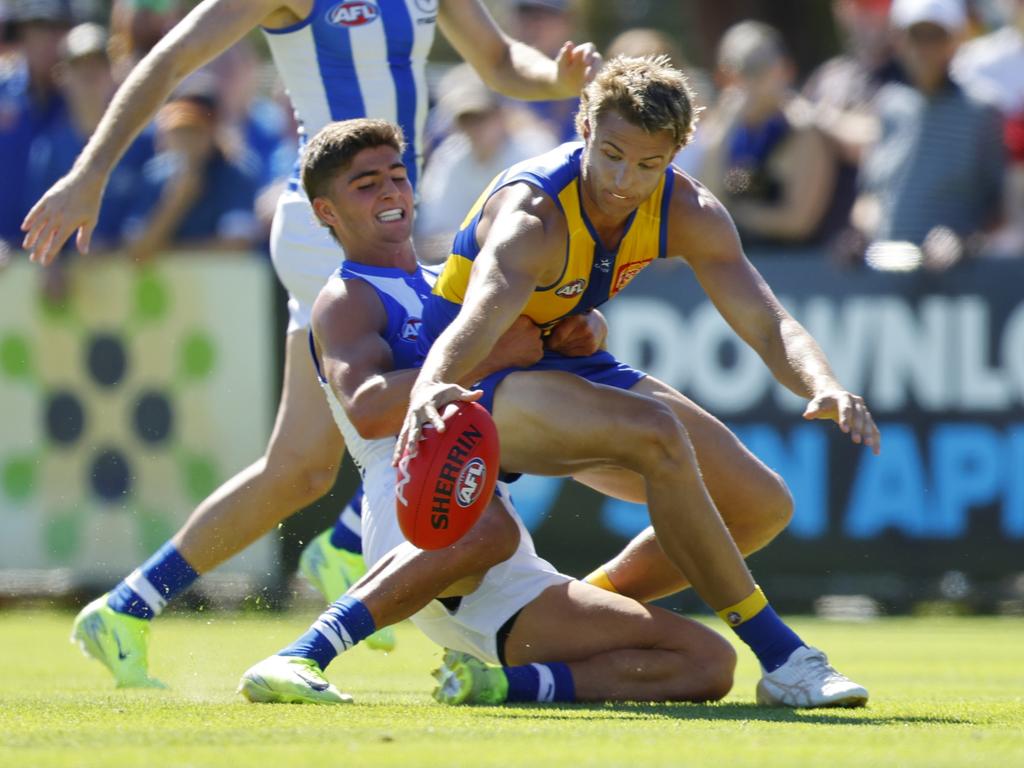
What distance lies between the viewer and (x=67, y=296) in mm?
10102

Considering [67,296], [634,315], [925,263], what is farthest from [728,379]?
[67,296]

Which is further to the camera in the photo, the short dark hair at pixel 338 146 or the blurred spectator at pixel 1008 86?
the blurred spectator at pixel 1008 86

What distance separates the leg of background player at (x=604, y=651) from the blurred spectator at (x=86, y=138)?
583 centimetres

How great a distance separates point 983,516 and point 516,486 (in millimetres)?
2390

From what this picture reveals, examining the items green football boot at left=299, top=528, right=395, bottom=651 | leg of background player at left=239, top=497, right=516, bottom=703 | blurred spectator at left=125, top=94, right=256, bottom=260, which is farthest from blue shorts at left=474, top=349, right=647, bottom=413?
blurred spectator at left=125, top=94, right=256, bottom=260

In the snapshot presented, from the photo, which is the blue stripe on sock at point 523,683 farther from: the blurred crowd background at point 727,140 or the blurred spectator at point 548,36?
the blurred spectator at point 548,36

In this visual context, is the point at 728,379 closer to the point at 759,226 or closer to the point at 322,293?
the point at 759,226

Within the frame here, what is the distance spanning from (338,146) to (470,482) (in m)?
1.47

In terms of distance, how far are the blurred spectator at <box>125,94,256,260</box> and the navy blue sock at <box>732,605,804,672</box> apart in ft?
18.6

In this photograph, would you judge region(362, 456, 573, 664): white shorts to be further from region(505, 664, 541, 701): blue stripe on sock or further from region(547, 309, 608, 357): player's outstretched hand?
region(547, 309, 608, 357): player's outstretched hand

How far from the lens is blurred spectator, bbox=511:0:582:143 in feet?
36.7

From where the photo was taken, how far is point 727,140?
10430mm

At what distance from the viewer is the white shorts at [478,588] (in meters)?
5.49

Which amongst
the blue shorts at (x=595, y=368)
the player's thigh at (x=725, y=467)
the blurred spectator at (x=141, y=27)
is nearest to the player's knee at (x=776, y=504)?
the player's thigh at (x=725, y=467)
